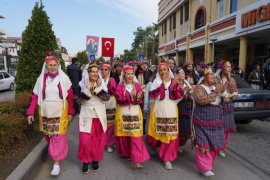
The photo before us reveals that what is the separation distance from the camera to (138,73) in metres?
6.50

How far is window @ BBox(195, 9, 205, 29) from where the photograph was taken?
23500 mm

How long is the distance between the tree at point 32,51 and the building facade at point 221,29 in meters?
10.2

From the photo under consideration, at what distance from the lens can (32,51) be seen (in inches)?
296

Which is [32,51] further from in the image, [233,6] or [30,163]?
[233,6]

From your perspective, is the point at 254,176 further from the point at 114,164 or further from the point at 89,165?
the point at 89,165

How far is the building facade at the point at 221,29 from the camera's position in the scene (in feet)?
46.9

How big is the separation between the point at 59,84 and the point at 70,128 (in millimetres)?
3488

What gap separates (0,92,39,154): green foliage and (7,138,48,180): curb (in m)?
0.39

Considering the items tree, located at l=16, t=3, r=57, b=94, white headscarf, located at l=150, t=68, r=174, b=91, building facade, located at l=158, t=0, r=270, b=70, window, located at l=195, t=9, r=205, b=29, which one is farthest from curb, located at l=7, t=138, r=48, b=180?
window, located at l=195, t=9, r=205, b=29

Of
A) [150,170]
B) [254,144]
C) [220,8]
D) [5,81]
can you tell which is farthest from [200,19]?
[150,170]

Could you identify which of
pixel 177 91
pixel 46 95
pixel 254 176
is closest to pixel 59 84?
pixel 46 95

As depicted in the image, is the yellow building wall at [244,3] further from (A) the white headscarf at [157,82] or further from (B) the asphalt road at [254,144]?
(A) the white headscarf at [157,82]

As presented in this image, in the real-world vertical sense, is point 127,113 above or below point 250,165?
above

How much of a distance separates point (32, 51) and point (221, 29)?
565 inches
